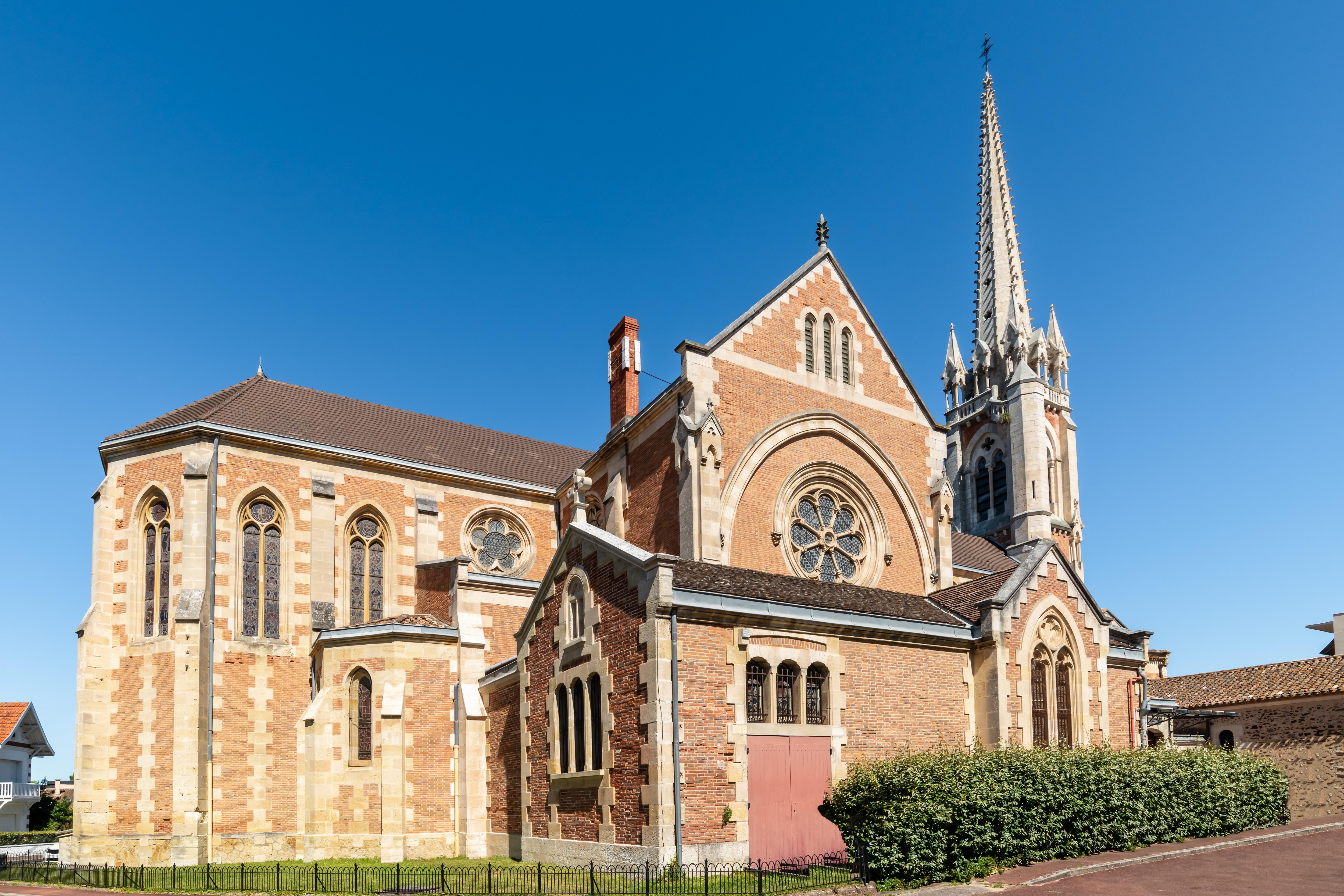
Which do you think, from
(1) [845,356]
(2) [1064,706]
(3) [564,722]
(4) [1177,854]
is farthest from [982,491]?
(3) [564,722]

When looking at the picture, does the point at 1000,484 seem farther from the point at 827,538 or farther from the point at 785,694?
the point at 785,694

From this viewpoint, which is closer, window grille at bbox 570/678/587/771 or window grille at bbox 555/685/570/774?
window grille at bbox 570/678/587/771

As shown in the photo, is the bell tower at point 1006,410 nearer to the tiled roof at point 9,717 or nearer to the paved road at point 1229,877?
the paved road at point 1229,877

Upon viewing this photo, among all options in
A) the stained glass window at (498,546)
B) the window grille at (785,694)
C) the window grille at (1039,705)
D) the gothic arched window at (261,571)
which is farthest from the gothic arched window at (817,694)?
the gothic arched window at (261,571)

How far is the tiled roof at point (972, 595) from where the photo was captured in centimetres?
2191

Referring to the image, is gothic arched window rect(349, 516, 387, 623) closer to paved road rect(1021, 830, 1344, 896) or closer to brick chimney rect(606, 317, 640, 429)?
brick chimney rect(606, 317, 640, 429)

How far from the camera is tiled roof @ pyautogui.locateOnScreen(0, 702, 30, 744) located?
47625 millimetres

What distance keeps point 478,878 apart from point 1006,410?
4563 cm

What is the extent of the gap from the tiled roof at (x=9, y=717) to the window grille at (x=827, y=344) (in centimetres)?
4358

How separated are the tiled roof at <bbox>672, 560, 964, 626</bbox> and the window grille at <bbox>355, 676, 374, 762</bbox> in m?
9.80

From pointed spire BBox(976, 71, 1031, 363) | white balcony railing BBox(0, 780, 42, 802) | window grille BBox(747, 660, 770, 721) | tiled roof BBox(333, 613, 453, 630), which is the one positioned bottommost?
white balcony railing BBox(0, 780, 42, 802)

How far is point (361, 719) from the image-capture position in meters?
24.9

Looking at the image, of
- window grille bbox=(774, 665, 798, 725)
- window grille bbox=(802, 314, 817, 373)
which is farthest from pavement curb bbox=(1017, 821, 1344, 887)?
window grille bbox=(802, 314, 817, 373)

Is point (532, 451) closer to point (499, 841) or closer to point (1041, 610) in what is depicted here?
point (499, 841)
